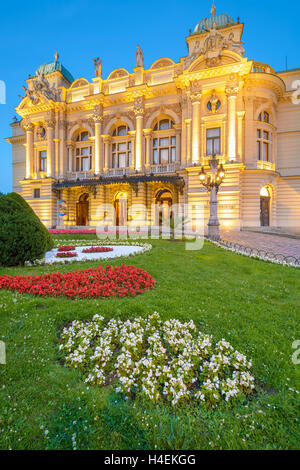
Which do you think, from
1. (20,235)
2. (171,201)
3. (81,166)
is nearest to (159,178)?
(171,201)

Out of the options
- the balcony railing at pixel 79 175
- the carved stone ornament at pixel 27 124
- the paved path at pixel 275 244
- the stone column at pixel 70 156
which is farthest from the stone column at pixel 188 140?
the carved stone ornament at pixel 27 124

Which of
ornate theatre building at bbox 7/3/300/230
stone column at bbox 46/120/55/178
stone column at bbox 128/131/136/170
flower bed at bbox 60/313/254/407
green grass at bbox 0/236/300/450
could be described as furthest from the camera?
stone column at bbox 46/120/55/178

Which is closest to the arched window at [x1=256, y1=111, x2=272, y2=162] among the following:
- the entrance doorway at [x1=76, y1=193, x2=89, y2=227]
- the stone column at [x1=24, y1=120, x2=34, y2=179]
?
the entrance doorway at [x1=76, y1=193, x2=89, y2=227]

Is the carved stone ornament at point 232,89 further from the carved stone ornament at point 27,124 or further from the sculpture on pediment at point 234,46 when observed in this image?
the carved stone ornament at point 27,124

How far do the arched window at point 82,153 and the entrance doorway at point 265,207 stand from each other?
2145 cm

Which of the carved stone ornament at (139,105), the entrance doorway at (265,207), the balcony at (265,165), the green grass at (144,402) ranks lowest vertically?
the green grass at (144,402)

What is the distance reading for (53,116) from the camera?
27.9 m

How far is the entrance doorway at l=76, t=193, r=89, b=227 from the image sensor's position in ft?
93.1

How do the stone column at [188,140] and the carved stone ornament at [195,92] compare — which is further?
the stone column at [188,140]

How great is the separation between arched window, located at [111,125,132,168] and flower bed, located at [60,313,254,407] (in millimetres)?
25236

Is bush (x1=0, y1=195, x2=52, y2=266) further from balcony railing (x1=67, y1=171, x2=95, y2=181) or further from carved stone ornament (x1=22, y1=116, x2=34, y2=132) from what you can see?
carved stone ornament (x1=22, y1=116, x2=34, y2=132)

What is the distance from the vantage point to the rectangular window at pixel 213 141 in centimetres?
2135

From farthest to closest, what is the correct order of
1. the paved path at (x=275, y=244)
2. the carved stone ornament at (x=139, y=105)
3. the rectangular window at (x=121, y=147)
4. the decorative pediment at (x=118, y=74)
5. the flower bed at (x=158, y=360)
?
1. the rectangular window at (x=121, y=147)
2. the decorative pediment at (x=118, y=74)
3. the carved stone ornament at (x=139, y=105)
4. the paved path at (x=275, y=244)
5. the flower bed at (x=158, y=360)

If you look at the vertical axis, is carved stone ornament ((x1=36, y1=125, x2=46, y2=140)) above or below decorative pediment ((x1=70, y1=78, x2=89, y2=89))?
below
